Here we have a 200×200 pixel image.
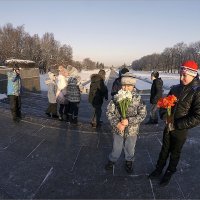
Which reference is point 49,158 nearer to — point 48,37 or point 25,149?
point 25,149

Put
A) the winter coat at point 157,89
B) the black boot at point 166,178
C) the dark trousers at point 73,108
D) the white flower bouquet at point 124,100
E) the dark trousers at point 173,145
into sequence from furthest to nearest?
the winter coat at point 157,89, the dark trousers at point 73,108, the white flower bouquet at point 124,100, the black boot at point 166,178, the dark trousers at point 173,145

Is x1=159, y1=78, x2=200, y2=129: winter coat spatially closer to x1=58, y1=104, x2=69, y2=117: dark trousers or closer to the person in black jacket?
the person in black jacket

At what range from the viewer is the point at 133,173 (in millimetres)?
4758

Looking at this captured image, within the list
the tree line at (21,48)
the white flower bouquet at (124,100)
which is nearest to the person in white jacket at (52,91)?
the white flower bouquet at (124,100)

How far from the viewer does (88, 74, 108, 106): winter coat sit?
23.9ft

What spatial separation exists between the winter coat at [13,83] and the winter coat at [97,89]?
7.12 ft

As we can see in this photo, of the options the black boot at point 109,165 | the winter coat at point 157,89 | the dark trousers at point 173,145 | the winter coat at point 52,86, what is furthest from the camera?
the winter coat at point 52,86

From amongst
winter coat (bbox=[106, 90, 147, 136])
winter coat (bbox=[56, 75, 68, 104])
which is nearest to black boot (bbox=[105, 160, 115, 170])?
winter coat (bbox=[106, 90, 147, 136])

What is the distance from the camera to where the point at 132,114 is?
4.59 metres

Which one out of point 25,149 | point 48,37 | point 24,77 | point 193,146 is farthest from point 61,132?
point 48,37

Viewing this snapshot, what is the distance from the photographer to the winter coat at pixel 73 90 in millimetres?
7570

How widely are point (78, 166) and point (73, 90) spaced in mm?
2938

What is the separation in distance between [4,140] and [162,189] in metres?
3.80

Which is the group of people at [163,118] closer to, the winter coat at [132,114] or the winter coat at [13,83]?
the winter coat at [132,114]
